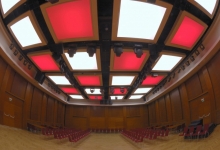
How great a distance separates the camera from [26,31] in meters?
4.37

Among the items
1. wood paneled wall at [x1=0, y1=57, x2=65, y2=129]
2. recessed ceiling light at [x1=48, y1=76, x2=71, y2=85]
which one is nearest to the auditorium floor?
wood paneled wall at [x1=0, y1=57, x2=65, y2=129]

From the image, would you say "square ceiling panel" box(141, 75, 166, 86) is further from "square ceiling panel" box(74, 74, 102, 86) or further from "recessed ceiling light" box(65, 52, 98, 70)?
"recessed ceiling light" box(65, 52, 98, 70)

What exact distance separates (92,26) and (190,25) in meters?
2.73

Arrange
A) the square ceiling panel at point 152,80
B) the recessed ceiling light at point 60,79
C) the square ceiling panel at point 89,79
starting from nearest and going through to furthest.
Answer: the square ceiling panel at point 89,79 < the recessed ceiling light at point 60,79 < the square ceiling panel at point 152,80

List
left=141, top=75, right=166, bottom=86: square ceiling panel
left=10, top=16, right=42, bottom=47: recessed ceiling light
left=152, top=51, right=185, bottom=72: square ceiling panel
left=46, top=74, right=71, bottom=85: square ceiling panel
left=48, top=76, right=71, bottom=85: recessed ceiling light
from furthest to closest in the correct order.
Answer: left=141, top=75, right=166, bottom=86: square ceiling panel < left=48, top=76, right=71, bottom=85: recessed ceiling light < left=46, top=74, right=71, bottom=85: square ceiling panel < left=152, top=51, right=185, bottom=72: square ceiling panel < left=10, top=16, right=42, bottom=47: recessed ceiling light

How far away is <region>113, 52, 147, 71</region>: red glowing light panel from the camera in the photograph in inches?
218

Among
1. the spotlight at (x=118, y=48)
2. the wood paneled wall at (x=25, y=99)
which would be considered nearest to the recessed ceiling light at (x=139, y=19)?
the spotlight at (x=118, y=48)

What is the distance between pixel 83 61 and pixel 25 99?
375cm

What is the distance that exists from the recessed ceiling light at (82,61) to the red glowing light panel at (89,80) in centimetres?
110

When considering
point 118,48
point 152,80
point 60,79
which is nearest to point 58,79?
point 60,79

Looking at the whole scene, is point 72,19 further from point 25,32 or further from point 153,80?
point 153,80

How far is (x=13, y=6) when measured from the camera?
3.60 m

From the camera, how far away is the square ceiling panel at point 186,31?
13.0 feet

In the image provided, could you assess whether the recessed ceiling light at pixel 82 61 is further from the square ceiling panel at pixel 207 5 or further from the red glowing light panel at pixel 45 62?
the square ceiling panel at pixel 207 5
